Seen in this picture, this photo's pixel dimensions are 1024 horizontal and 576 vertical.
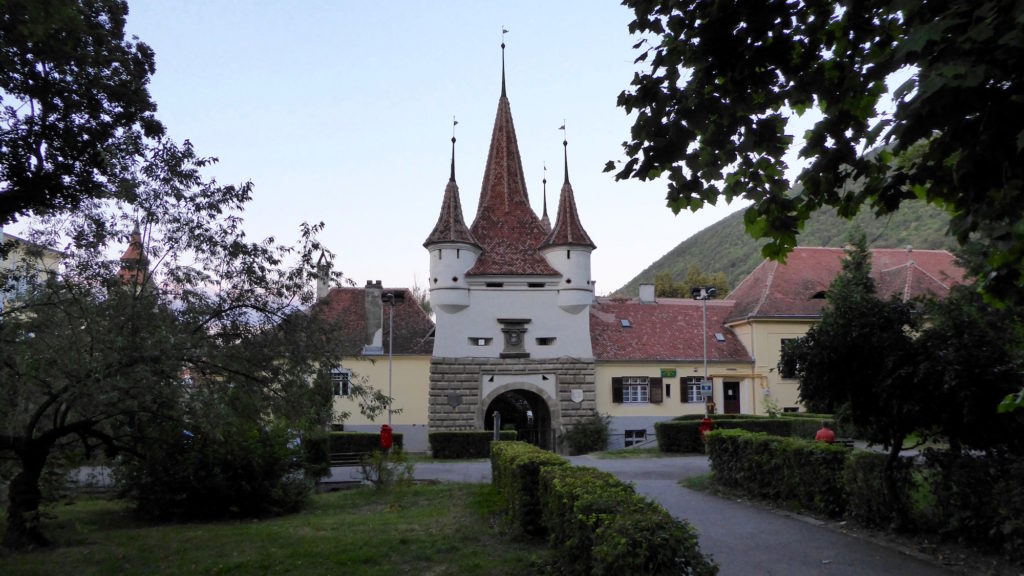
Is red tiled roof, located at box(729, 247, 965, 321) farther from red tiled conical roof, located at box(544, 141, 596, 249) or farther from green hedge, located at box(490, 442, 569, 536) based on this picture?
green hedge, located at box(490, 442, 569, 536)

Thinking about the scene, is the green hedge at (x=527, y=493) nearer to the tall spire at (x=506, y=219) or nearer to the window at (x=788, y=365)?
the window at (x=788, y=365)

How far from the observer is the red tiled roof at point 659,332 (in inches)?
1526

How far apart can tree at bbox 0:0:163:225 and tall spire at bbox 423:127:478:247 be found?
24.8 meters

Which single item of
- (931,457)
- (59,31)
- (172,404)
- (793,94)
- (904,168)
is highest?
(59,31)

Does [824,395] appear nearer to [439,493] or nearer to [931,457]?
[931,457]

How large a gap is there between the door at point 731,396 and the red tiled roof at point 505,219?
10.7 meters

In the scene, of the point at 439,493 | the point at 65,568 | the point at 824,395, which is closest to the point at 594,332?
the point at 439,493

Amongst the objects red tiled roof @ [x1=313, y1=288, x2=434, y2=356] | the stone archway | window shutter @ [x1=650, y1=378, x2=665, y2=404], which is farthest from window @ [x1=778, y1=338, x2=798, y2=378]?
red tiled roof @ [x1=313, y1=288, x2=434, y2=356]

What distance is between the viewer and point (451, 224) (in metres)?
36.0

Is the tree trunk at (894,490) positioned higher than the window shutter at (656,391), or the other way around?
the window shutter at (656,391)

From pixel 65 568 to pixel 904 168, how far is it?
10.6 metres

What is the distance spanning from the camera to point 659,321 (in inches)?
1617

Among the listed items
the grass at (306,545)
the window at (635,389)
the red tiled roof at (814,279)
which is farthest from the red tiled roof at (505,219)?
the grass at (306,545)

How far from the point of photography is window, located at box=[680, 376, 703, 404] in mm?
38381
